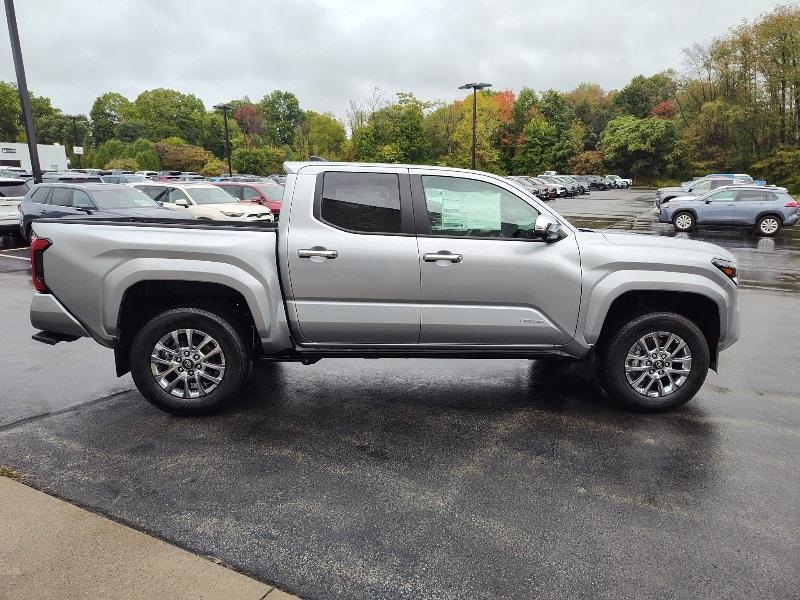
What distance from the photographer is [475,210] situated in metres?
4.76

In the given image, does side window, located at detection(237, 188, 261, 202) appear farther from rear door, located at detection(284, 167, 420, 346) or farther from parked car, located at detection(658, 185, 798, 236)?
rear door, located at detection(284, 167, 420, 346)

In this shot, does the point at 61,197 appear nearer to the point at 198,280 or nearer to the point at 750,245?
the point at 198,280

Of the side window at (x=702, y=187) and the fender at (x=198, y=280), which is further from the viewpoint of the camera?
the side window at (x=702, y=187)

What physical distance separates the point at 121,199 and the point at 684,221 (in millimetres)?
17246

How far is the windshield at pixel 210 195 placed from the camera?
16.8m

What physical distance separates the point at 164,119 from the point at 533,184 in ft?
318

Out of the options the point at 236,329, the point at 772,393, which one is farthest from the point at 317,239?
the point at 772,393

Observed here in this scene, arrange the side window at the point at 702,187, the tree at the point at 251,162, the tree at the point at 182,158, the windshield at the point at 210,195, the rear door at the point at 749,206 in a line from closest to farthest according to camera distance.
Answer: the windshield at the point at 210,195, the rear door at the point at 749,206, the side window at the point at 702,187, the tree at the point at 251,162, the tree at the point at 182,158

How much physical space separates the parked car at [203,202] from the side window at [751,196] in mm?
15092

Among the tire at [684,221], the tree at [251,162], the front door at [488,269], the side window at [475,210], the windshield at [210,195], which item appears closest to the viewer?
the front door at [488,269]

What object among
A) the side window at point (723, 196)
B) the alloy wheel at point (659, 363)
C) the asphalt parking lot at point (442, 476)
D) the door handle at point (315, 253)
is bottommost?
the asphalt parking lot at point (442, 476)

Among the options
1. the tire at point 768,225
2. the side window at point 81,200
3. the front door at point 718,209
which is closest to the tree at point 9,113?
the side window at point 81,200

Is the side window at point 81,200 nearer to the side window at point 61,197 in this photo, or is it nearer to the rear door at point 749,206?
the side window at point 61,197

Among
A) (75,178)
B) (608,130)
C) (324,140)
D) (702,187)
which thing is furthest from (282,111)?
(702,187)
